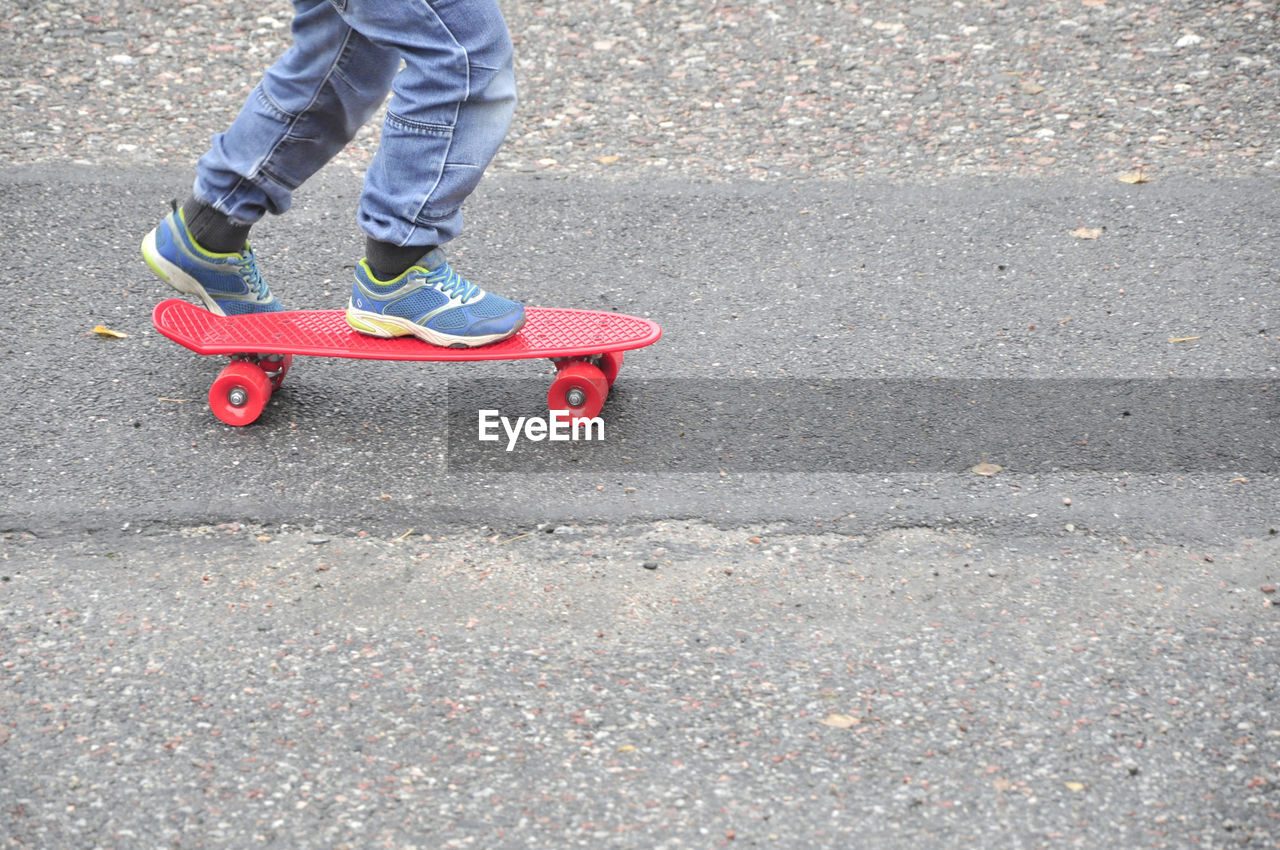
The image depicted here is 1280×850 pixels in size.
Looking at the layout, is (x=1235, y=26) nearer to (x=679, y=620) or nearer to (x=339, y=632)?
(x=679, y=620)

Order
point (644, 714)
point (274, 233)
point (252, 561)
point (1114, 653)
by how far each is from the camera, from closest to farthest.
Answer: point (644, 714)
point (1114, 653)
point (252, 561)
point (274, 233)

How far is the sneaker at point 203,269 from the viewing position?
3414 mm

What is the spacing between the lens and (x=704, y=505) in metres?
3.11

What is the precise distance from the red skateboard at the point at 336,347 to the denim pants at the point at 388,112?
30cm

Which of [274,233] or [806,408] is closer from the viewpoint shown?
[806,408]

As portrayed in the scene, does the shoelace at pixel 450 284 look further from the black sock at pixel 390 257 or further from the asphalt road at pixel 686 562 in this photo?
the asphalt road at pixel 686 562

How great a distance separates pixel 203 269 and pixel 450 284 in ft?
2.35

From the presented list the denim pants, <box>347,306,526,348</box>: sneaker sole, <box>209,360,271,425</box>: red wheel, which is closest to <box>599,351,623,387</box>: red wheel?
<box>347,306,526,348</box>: sneaker sole

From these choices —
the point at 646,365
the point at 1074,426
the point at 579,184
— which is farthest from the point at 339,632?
the point at 579,184

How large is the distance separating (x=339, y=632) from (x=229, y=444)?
3.12ft

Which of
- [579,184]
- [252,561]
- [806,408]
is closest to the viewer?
[252,561]

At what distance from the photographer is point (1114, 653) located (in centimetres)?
257

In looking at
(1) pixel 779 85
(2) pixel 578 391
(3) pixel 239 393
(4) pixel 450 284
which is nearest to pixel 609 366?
(2) pixel 578 391

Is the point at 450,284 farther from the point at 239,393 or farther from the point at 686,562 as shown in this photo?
the point at 686,562
